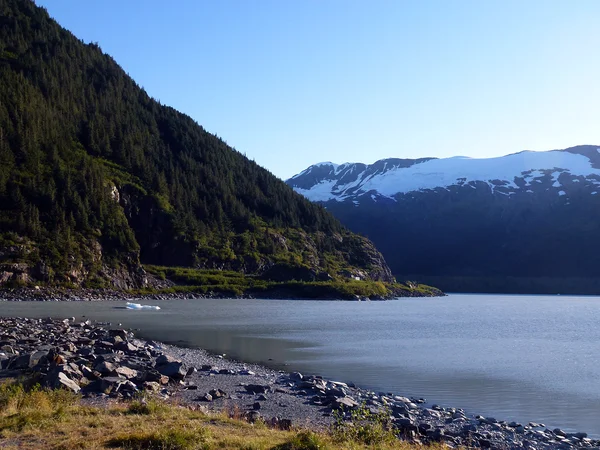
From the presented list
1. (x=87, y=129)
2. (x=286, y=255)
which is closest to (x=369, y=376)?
(x=286, y=255)

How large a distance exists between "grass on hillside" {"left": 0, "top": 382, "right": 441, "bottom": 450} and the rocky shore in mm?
2308

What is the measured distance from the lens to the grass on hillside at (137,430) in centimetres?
1312

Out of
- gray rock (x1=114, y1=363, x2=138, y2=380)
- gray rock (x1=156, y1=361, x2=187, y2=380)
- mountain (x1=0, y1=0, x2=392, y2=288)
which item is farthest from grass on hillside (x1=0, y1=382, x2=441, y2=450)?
mountain (x1=0, y1=0, x2=392, y2=288)

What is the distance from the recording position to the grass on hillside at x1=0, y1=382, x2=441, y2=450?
1312cm

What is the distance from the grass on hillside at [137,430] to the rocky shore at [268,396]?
7.57 ft

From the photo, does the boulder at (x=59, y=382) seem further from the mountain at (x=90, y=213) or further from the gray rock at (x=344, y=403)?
the mountain at (x=90, y=213)

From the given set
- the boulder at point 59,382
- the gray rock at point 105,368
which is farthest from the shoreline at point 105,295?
the boulder at point 59,382

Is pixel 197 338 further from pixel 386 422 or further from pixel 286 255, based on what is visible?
pixel 286 255

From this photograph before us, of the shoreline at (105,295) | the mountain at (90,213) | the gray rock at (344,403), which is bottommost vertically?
the shoreline at (105,295)

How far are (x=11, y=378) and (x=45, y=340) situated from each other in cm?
1491

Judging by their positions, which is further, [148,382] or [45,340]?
[45,340]

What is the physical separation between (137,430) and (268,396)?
10235 millimetres

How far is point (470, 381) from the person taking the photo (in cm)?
3206

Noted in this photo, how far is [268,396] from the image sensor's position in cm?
2391
